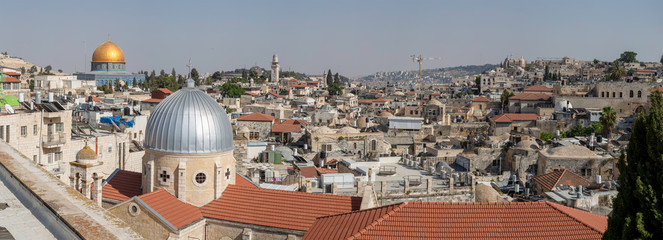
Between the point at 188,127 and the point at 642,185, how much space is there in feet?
41.8

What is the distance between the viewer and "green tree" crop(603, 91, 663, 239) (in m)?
9.36

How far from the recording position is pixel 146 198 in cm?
1725

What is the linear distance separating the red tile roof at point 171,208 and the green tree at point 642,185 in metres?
11.6

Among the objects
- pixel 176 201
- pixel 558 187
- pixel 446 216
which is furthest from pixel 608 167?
pixel 176 201

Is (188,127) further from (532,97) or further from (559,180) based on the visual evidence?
(532,97)

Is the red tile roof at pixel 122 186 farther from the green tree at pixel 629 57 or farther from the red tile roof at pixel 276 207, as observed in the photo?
the green tree at pixel 629 57

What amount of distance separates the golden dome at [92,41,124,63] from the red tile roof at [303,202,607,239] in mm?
89284

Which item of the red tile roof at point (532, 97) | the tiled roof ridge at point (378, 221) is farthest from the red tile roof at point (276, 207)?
the red tile roof at point (532, 97)

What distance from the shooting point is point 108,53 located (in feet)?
316

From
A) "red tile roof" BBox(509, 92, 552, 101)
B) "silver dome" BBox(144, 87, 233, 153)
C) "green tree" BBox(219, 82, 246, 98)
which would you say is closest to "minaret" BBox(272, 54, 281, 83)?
"green tree" BBox(219, 82, 246, 98)

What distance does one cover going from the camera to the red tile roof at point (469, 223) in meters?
13.9

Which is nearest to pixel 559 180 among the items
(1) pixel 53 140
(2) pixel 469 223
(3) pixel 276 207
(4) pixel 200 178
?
(2) pixel 469 223

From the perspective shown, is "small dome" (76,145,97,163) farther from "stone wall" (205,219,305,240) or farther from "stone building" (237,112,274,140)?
"stone building" (237,112,274,140)

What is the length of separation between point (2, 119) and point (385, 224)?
17545 mm
